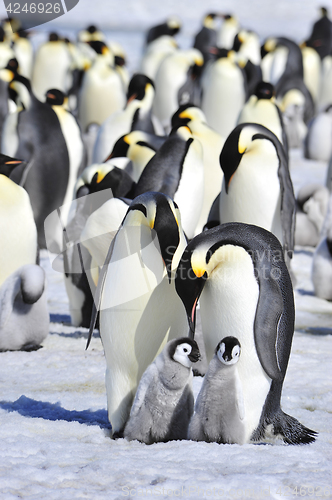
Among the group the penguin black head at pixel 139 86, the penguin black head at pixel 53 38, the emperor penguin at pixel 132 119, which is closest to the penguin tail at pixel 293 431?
the emperor penguin at pixel 132 119

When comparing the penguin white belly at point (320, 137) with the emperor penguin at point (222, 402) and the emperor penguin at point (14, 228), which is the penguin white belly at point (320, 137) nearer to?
the emperor penguin at point (14, 228)

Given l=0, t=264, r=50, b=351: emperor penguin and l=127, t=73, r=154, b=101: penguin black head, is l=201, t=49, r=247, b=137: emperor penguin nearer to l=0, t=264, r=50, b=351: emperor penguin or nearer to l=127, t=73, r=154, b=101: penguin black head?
l=127, t=73, r=154, b=101: penguin black head

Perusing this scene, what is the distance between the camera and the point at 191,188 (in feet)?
18.8

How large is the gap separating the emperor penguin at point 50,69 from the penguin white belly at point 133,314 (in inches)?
610

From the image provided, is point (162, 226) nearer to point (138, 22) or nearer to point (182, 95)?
point (182, 95)

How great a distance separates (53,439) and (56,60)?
16.3 meters

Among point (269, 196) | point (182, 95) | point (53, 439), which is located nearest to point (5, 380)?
point (53, 439)

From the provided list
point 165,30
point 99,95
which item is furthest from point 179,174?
point 165,30

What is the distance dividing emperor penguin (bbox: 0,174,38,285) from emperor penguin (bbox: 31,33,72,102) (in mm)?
13465

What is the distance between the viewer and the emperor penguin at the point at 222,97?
44.2ft

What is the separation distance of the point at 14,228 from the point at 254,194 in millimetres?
1879

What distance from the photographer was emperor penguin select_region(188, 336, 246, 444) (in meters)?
2.68

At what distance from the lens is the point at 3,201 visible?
15.6 feet

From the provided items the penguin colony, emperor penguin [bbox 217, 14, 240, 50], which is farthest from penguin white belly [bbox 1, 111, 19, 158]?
emperor penguin [bbox 217, 14, 240, 50]
